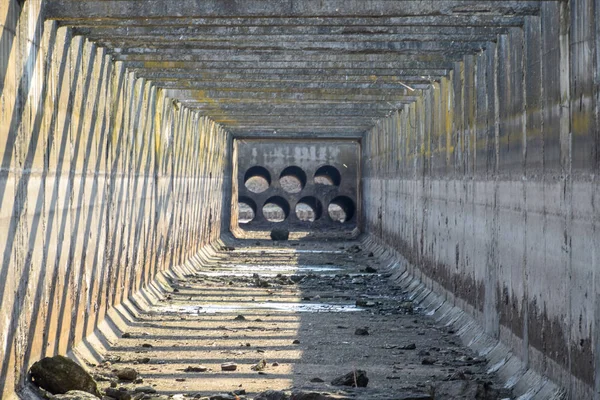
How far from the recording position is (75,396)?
350 inches

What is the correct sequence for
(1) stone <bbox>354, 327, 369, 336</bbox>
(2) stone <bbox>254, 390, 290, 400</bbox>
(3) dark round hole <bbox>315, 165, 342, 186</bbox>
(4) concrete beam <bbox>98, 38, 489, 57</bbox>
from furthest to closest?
1. (3) dark round hole <bbox>315, 165, 342, 186</bbox>
2. (1) stone <bbox>354, 327, 369, 336</bbox>
3. (4) concrete beam <bbox>98, 38, 489, 57</bbox>
4. (2) stone <bbox>254, 390, 290, 400</bbox>

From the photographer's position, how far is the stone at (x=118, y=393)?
9633mm

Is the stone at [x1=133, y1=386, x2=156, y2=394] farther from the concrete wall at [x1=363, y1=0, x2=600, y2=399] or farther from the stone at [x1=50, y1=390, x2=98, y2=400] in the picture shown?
the concrete wall at [x1=363, y1=0, x2=600, y2=399]

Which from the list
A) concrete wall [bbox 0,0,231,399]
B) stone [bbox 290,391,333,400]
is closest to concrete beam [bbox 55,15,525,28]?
concrete wall [bbox 0,0,231,399]

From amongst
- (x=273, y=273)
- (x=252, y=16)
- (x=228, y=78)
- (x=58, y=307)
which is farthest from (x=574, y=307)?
(x=273, y=273)

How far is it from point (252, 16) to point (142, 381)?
384 cm

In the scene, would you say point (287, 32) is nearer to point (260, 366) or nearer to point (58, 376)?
point (260, 366)

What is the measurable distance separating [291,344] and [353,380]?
10.2 feet

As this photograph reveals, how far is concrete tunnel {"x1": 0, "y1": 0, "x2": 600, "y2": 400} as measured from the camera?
884cm

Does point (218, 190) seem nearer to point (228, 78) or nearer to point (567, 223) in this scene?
point (228, 78)

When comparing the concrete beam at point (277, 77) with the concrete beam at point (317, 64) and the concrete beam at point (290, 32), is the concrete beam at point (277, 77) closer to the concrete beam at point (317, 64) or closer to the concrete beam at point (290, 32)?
the concrete beam at point (317, 64)

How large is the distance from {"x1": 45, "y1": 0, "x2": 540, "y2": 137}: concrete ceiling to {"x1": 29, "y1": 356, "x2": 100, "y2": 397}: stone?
132 inches

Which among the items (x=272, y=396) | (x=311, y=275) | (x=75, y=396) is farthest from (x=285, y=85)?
(x=75, y=396)

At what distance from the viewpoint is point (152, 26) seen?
12203 mm
